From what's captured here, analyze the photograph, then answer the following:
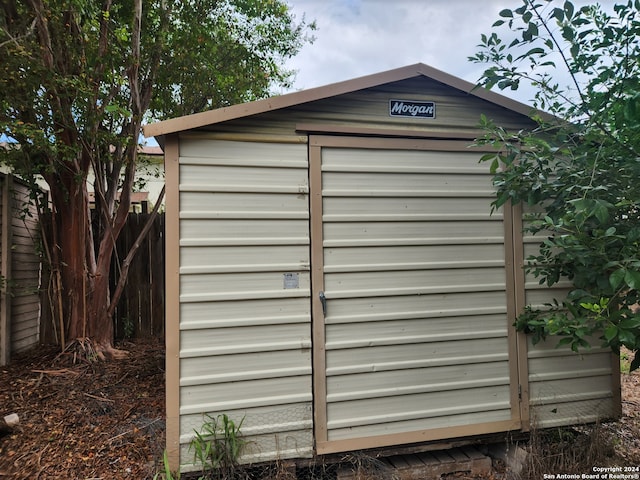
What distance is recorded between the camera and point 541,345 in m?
3.16

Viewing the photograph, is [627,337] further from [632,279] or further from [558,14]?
[558,14]

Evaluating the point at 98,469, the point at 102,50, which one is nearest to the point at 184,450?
the point at 98,469

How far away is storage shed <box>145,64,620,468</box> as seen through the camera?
2693mm

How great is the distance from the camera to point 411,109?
3.10 meters

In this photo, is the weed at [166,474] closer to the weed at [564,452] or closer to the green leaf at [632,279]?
the weed at [564,452]

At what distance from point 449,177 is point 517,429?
205 cm

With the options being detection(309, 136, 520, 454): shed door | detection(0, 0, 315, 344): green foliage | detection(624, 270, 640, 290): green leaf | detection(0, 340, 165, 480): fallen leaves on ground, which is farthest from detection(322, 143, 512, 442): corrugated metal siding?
detection(0, 0, 315, 344): green foliage

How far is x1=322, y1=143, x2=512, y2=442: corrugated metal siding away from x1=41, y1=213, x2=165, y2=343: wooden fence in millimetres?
3760

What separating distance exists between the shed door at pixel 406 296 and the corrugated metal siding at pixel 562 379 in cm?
19

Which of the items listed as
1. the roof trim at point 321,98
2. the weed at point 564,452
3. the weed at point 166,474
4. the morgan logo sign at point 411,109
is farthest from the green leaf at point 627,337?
the weed at point 166,474

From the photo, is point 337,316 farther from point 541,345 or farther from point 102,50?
point 102,50

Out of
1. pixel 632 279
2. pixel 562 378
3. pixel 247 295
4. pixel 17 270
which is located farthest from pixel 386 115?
pixel 17 270

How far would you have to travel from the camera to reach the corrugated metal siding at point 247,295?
2668mm

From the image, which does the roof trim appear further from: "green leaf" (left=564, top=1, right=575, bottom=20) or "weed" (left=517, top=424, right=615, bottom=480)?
"weed" (left=517, top=424, right=615, bottom=480)
